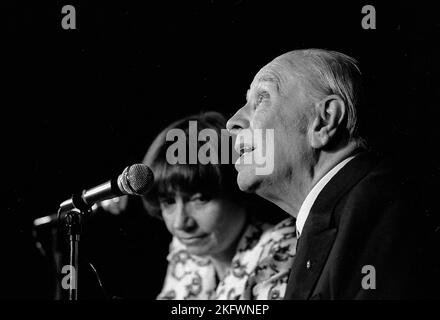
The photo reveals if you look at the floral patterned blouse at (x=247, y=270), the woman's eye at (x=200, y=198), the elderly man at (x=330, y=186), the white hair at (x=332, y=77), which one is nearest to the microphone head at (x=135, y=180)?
the elderly man at (x=330, y=186)

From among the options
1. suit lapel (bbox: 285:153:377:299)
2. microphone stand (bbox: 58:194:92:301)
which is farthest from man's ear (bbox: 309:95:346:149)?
microphone stand (bbox: 58:194:92:301)

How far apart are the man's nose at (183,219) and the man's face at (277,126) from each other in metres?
0.79

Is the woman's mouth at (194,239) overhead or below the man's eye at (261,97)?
below

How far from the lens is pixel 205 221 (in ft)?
8.21

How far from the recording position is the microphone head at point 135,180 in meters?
1.62

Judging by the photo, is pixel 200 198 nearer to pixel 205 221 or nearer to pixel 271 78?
pixel 205 221

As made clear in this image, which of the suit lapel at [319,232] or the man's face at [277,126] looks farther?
the man's face at [277,126]

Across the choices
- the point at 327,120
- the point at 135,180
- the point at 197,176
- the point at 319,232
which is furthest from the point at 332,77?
the point at 197,176

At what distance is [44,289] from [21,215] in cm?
38

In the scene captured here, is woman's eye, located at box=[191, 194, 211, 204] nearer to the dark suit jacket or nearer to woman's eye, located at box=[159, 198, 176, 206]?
woman's eye, located at box=[159, 198, 176, 206]

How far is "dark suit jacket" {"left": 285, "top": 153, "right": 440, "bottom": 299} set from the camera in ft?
4.22

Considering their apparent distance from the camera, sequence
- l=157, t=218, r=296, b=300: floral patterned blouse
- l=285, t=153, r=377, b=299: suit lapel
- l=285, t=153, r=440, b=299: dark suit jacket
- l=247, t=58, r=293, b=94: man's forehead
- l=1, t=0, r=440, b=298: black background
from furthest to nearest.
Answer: l=1, t=0, r=440, b=298: black background → l=157, t=218, r=296, b=300: floral patterned blouse → l=247, t=58, r=293, b=94: man's forehead → l=285, t=153, r=377, b=299: suit lapel → l=285, t=153, r=440, b=299: dark suit jacket

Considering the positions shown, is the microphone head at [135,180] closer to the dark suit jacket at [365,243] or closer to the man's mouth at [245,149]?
the man's mouth at [245,149]
